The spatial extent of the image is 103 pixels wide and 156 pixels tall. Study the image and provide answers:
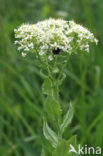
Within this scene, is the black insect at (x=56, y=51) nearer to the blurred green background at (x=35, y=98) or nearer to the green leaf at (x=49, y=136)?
the green leaf at (x=49, y=136)

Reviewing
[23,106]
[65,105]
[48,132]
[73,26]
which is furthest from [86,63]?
[48,132]

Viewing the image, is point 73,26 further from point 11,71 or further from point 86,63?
point 11,71

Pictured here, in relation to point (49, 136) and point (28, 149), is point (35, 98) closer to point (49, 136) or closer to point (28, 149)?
point (28, 149)

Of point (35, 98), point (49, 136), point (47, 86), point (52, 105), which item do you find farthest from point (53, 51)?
point (35, 98)

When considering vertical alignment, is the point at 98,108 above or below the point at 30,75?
below

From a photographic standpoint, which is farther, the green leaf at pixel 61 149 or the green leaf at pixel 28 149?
A: the green leaf at pixel 28 149

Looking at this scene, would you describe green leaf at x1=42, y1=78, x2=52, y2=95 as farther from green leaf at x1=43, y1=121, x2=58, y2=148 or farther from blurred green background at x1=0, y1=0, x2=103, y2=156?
blurred green background at x1=0, y1=0, x2=103, y2=156

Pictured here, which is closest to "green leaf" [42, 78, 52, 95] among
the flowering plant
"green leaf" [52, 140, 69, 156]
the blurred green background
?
the flowering plant

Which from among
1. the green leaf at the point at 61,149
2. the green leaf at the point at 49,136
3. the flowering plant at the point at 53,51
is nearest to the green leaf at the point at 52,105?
the flowering plant at the point at 53,51

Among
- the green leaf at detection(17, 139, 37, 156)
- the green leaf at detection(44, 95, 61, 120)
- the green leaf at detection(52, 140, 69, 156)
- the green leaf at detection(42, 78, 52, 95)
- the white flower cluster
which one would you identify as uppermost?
the white flower cluster
